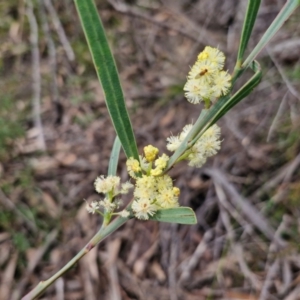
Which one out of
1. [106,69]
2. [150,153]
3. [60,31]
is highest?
[60,31]

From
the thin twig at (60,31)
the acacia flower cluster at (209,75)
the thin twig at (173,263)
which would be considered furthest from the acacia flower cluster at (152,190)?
the thin twig at (60,31)

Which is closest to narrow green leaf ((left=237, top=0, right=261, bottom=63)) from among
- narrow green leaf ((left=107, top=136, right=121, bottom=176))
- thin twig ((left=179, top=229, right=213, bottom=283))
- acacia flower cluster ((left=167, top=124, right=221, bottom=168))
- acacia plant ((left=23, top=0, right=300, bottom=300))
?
acacia plant ((left=23, top=0, right=300, bottom=300))

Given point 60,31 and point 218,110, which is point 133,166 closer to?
point 218,110

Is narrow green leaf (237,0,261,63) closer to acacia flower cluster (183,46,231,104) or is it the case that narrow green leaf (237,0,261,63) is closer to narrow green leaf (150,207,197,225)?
acacia flower cluster (183,46,231,104)

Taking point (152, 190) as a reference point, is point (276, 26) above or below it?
above

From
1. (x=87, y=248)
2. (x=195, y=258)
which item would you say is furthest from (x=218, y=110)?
(x=195, y=258)

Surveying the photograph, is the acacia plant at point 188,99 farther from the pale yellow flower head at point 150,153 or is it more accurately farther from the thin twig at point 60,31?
the thin twig at point 60,31

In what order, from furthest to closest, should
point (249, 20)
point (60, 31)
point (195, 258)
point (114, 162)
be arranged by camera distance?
point (60, 31)
point (195, 258)
point (114, 162)
point (249, 20)

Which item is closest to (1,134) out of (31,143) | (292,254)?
(31,143)
